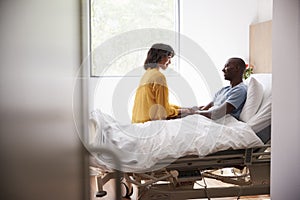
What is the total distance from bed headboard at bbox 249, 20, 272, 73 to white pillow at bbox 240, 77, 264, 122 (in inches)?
26.3

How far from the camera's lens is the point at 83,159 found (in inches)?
26.3

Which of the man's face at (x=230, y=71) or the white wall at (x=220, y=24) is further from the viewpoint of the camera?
the white wall at (x=220, y=24)

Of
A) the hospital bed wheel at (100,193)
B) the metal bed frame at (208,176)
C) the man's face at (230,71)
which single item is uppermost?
the man's face at (230,71)

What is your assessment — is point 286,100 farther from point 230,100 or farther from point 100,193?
point 230,100

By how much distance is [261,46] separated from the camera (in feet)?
7.77

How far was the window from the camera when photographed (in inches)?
85.0

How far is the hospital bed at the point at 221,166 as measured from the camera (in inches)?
57.6

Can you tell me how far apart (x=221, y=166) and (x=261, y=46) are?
1127 mm

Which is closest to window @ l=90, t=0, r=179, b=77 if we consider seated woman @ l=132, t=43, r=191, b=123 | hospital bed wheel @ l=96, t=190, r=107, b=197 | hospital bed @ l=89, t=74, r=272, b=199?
seated woman @ l=132, t=43, r=191, b=123

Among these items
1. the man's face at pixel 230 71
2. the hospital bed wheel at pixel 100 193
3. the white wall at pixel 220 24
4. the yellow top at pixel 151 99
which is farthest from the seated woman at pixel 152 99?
the white wall at pixel 220 24

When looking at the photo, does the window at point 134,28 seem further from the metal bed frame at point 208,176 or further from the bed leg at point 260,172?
the bed leg at point 260,172

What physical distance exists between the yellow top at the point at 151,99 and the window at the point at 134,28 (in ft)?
1.48

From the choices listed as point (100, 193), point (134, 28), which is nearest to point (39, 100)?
point (100, 193)

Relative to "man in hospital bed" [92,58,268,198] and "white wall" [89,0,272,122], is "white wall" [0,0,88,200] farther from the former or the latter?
"white wall" [89,0,272,122]
